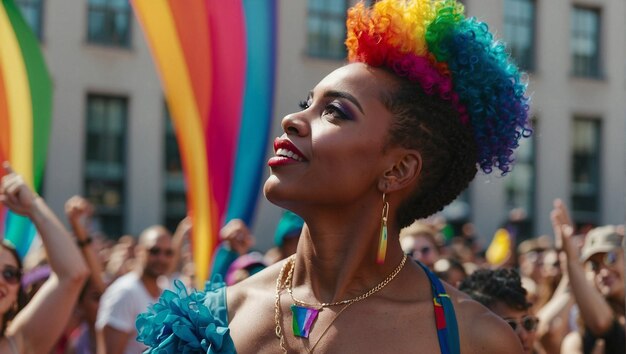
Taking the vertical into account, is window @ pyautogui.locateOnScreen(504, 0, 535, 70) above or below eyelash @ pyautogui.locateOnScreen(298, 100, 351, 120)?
above

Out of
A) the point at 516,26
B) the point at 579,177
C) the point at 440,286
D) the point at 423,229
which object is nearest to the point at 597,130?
the point at 579,177

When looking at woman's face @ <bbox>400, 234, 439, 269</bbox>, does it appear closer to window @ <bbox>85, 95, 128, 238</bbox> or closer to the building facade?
the building facade

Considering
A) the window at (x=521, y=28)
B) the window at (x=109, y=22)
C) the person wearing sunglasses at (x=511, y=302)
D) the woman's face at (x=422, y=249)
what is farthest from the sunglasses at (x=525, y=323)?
the window at (x=521, y=28)

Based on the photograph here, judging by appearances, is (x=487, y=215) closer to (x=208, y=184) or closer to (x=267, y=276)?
(x=208, y=184)

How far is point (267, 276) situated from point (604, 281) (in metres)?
2.44

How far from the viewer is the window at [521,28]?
2264 centimetres

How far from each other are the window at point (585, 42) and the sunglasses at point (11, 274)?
866 inches

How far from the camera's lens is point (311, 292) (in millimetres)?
2297

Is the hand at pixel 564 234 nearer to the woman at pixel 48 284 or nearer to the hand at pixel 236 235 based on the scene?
the hand at pixel 236 235

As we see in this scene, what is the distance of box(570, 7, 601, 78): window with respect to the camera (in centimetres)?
2355

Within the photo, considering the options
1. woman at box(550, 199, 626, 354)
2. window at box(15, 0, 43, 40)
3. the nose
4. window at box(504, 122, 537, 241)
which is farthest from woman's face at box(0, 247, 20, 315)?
window at box(504, 122, 537, 241)

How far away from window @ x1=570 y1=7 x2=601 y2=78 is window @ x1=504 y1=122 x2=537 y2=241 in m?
2.41

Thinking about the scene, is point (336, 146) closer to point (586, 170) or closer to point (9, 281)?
point (9, 281)

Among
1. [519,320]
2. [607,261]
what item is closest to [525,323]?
[519,320]
